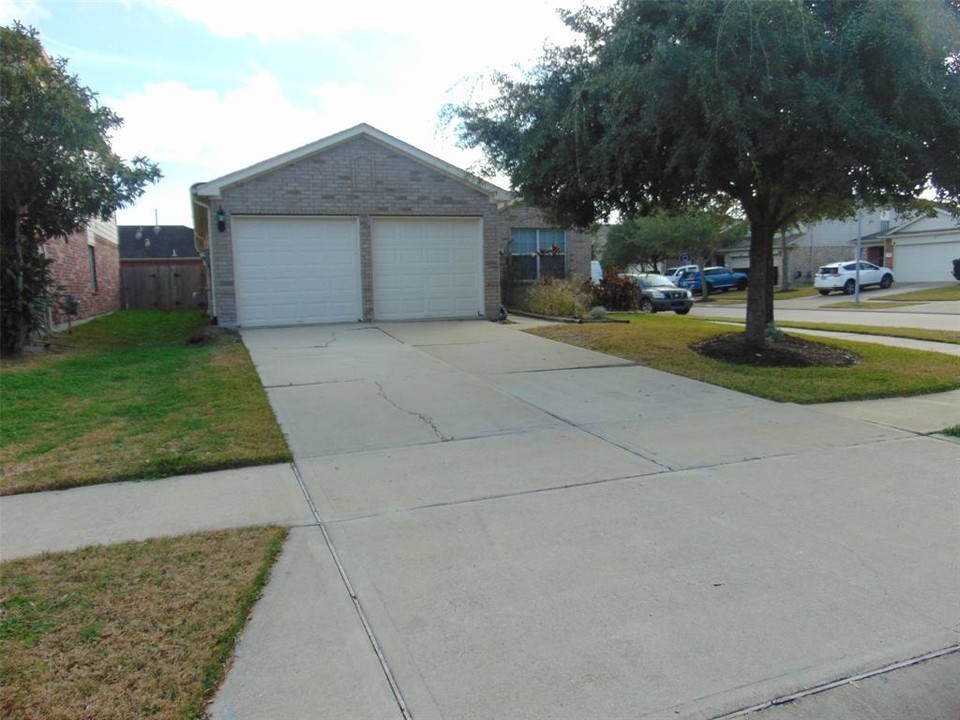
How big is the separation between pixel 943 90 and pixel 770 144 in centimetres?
201

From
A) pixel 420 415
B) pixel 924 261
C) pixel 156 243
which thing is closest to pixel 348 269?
pixel 420 415

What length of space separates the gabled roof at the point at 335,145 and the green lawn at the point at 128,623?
37.5ft

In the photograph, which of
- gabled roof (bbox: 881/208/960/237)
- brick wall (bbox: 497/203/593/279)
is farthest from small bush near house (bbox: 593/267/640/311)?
gabled roof (bbox: 881/208/960/237)

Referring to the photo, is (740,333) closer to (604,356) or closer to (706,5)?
(604,356)

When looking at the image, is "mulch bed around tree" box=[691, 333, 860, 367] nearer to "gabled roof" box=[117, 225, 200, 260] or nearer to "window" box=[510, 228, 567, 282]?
"window" box=[510, 228, 567, 282]

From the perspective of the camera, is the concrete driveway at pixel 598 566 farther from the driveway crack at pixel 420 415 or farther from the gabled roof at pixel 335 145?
the gabled roof at pixel 335 145

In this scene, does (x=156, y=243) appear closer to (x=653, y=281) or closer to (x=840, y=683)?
(x=653, y=281)

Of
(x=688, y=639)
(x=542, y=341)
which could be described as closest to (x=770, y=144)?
(x=542, y=341)

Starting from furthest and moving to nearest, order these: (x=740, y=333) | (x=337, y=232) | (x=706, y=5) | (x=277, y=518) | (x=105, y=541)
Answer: (x=337, y=232) < (x=740, y=333) < (x=706, y=5) < (x=277, y=518) < (x=105, y=541)

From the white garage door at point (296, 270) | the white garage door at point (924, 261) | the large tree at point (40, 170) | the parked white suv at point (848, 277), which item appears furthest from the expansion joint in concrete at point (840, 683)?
the white garage door at point (924, 261)

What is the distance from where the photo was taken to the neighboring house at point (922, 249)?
36.9 metres

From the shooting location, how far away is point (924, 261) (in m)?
38.7

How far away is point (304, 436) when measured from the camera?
22.2 ft

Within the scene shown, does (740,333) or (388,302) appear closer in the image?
(740,333)
